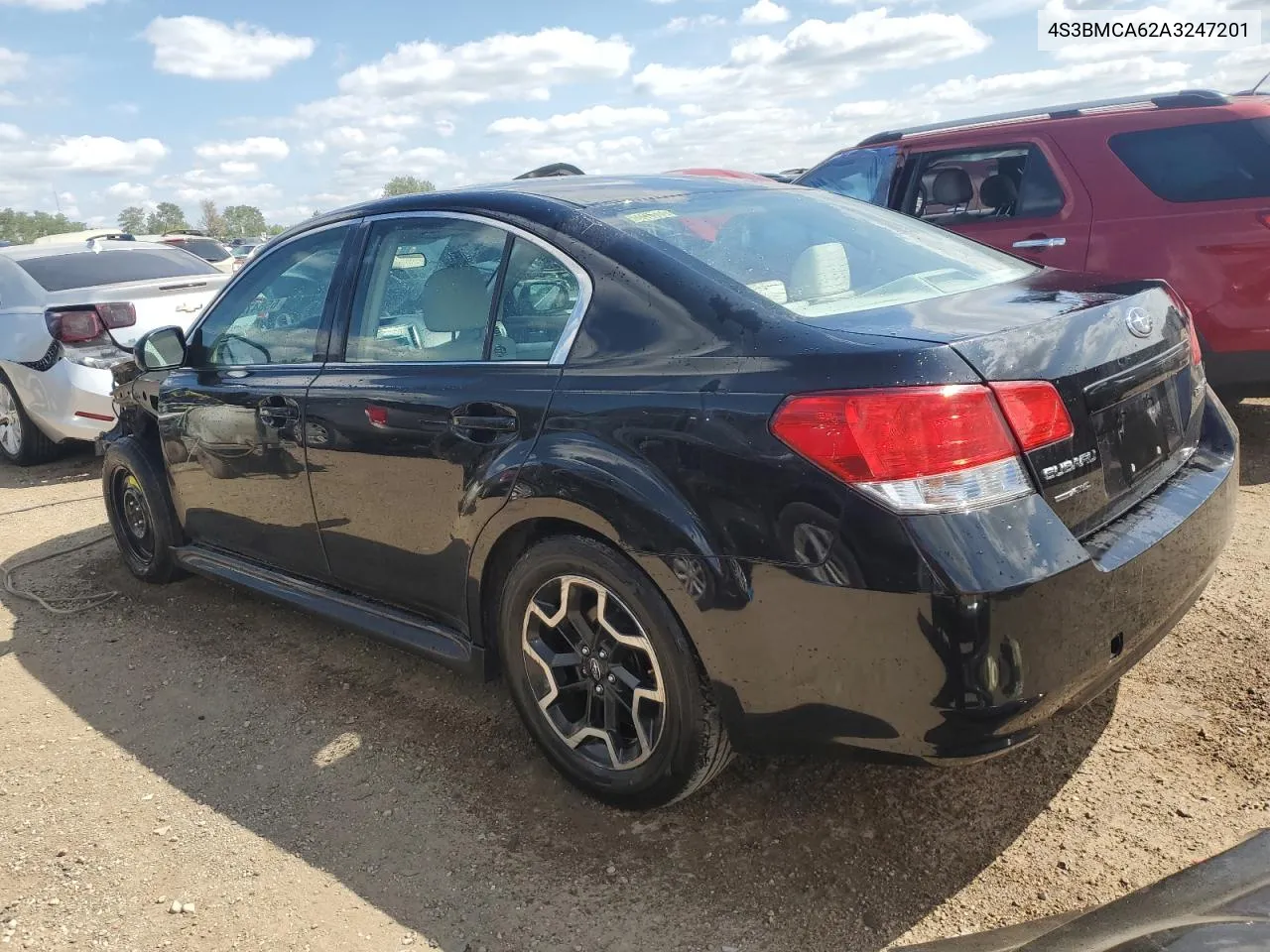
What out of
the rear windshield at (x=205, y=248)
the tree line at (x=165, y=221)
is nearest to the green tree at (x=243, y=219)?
the tree line at (x=165, y=221)

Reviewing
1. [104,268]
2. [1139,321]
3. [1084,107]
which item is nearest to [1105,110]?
[1084,107]

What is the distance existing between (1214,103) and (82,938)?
5945mm

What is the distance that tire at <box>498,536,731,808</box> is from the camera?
240 centimetres

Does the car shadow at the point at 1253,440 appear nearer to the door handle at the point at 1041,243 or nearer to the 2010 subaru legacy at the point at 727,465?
the door handle at the point at 1041,243

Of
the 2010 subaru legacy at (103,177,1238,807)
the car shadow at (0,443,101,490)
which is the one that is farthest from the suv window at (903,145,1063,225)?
the car shadow at (0,443,101,490)

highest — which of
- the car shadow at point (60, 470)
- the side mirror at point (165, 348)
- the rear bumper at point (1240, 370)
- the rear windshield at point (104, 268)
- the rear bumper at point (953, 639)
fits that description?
the rear windshield at point (104, 268)

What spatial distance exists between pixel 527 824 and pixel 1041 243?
4317mm

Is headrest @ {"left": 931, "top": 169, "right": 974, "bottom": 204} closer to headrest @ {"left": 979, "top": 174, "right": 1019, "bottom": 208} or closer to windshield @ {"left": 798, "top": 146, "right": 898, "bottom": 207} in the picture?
headrest @ {"left": 979, "top": 174, "right": 1019, "bottom": 208}

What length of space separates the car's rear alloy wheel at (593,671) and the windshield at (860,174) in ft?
13.9

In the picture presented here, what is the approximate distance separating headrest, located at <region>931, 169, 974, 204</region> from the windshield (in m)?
0.31

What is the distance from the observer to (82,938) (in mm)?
2430

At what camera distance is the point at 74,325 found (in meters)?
6.90

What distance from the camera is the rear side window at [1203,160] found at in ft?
16.5

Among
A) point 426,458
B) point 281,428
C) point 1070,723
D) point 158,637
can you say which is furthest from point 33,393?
point 1070,723
